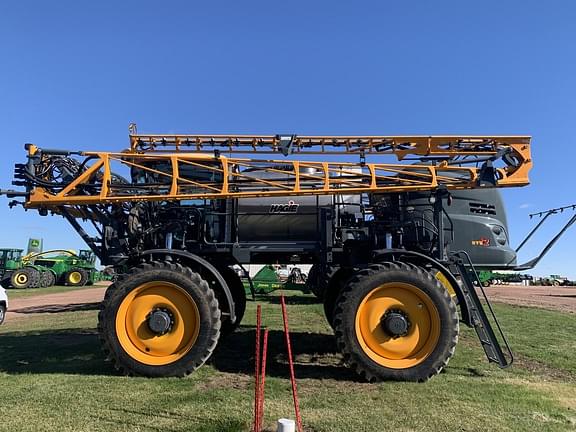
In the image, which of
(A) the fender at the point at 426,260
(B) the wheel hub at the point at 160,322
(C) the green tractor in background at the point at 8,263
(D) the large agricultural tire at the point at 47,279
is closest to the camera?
(B) the wheel hub at the point at 160,322

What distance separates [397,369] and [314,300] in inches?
511

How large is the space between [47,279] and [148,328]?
32.9 m

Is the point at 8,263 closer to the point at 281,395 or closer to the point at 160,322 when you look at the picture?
the point at 160,322

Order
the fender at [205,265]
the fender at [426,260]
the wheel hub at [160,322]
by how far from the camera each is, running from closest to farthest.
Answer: the wheel hub at [160,322] → the fender at [426,260] → the fender at [205,265]

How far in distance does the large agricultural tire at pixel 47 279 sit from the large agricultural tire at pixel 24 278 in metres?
0.70

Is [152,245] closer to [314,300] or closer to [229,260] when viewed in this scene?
[229,260]

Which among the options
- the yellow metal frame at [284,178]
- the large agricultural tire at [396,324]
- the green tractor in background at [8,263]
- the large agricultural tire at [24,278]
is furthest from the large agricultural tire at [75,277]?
the large agricultural tire at [396,324]

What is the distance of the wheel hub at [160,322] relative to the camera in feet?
21.3

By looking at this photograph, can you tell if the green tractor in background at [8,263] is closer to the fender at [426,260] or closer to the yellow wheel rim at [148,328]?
the yellow wheel rim at [148,328]

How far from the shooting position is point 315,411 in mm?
5012

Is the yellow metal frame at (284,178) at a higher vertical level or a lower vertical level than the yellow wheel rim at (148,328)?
higher

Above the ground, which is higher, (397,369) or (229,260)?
(229,260)

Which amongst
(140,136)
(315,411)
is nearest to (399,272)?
(315,411)

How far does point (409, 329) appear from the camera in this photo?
645cm
